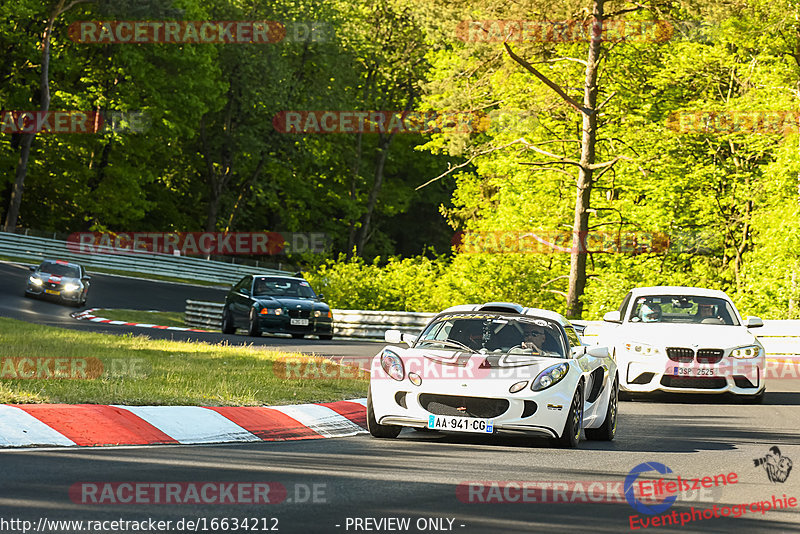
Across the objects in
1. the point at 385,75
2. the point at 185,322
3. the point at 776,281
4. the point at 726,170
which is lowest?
the point at 185,322

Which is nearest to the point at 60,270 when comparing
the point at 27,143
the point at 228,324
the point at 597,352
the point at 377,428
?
the point at 228,324

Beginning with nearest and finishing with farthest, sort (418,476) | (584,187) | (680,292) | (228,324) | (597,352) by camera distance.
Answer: (418,476) → (597,352) → (680,292) → (228,324) → (584,187)

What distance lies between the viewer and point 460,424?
11133 millimetres

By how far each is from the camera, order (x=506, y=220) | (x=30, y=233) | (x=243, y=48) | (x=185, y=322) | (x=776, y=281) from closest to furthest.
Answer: (x=776, y=281) → (x=185, y=322) → (x=506, y=220) → (x=30, y=233) → (x=243, y=48)

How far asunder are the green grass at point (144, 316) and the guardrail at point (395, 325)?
76 centimetres

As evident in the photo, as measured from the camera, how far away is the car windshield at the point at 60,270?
3966 centimetres

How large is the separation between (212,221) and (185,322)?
99.4 feet

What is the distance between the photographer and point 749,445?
12.3 metres

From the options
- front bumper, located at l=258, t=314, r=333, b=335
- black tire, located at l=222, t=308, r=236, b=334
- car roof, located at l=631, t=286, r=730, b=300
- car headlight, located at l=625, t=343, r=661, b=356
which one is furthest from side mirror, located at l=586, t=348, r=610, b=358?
black tire, located at l=222, t=308, r=236, b=334

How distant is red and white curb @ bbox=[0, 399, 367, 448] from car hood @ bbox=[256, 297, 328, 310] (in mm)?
16159

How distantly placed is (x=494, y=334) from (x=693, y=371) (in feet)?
17.0

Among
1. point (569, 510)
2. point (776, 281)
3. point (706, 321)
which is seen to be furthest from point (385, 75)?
point (569, 510)

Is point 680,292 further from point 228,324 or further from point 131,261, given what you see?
point 131,261

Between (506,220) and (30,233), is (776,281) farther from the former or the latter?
(30,233)
